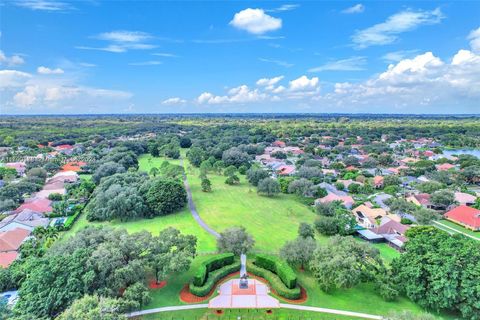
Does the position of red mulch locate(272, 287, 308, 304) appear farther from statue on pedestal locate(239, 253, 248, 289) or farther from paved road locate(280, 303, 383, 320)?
statue on pedestal locate(239, 253, 248, 289)

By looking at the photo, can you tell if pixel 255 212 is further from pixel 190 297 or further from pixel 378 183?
pixel 378 183

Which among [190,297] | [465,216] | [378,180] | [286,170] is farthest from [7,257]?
[378,180]

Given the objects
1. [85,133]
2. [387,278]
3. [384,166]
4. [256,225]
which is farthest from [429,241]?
[85,133]

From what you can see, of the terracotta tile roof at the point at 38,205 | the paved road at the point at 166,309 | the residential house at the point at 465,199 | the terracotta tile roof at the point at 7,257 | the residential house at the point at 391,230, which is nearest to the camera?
the paved road at the point at 166,309

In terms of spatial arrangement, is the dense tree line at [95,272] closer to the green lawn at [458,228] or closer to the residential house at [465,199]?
the green lawn at [458,228]

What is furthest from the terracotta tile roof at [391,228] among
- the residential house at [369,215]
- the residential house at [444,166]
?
the residential house at [444,166]

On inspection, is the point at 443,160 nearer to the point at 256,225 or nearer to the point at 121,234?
the point at 256,225

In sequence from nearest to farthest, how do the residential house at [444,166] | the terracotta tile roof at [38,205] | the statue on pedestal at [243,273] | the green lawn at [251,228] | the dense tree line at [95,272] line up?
the dense tree line at [95,272] < the green lawn at [251,228] < the statue on pedestal at [243,273] < the terracotta tile roof at [38,205] < the residential house at [444,166]
